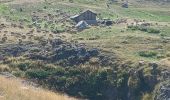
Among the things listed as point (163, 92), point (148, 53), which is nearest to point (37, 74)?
point (148, 53)

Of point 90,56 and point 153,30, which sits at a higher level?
point 90,56

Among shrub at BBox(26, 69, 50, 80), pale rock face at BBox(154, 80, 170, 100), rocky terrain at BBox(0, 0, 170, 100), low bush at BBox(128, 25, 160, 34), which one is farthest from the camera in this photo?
low bush at BBox(128, 25, 160, 34)

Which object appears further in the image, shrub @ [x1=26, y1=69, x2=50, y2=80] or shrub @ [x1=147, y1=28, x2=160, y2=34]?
shrub @ [x1=147, y1=28, x2=160, y2=34]

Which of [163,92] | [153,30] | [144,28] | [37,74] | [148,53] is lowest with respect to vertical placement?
[37,74]

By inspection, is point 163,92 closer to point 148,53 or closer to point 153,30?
point 148,53

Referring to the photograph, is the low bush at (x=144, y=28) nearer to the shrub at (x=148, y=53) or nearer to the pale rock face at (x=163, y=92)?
the shrub at (x=148, y=53)

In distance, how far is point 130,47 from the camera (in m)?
46.7

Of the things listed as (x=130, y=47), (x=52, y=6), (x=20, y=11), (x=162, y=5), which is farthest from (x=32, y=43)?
(x=162, y=5)

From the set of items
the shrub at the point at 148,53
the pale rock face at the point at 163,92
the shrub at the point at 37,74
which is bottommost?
the shrub at the point at 37,74

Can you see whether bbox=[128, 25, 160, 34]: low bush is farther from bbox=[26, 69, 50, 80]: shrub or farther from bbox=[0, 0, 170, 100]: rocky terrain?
bbox=[26, 69, 50, 80]: shrub

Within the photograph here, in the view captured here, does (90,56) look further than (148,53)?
Yes

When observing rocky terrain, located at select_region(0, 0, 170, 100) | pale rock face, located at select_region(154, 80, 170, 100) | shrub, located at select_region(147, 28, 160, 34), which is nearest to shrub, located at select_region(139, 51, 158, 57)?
rocky terrain, located at select_region(0, 0, 170, 100)

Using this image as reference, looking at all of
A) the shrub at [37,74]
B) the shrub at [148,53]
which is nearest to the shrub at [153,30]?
the shrub at [148,53]

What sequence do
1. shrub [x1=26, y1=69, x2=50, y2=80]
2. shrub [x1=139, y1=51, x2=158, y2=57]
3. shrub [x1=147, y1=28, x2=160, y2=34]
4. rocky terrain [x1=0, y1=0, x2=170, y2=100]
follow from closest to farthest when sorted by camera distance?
rocky terrain [x1=0, y1=0, x2=170, y2=100] → shrub [x1=26, y1=69, x2=50, y2=80] → shrub [x1=139, y1=51, x2=158, y2=57] → shrub [x1=147, y1=28, x2=160, y2=34]
